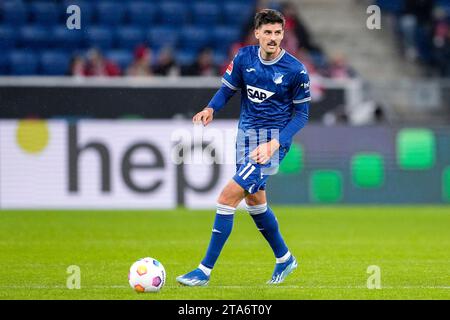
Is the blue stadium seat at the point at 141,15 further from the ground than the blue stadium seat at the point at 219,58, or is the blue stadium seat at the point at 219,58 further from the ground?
the blue stadium seat at the point at 141,15

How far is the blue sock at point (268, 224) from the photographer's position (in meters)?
8.82

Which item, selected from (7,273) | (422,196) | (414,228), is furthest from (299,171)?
(7,273)

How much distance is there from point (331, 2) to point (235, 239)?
1043cm

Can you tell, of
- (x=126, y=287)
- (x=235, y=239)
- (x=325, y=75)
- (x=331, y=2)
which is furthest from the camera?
(x=331, y=2)

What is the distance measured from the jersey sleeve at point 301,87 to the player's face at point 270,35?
30cm

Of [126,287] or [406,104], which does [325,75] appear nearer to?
[406,104]

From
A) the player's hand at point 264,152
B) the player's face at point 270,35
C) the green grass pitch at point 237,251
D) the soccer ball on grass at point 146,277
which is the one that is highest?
the player's face at point 270,35

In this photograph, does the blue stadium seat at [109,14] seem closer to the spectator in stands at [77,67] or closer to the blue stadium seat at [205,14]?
the blue stadium seat at [205,14]

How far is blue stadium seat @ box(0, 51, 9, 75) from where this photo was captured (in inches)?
757

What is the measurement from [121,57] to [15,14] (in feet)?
6.99

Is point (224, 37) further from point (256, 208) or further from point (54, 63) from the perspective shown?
point (256, 208)

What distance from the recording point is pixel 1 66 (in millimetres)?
19234

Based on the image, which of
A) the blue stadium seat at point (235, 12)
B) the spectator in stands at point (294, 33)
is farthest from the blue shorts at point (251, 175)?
the blue stadium seat at point (235, 12)

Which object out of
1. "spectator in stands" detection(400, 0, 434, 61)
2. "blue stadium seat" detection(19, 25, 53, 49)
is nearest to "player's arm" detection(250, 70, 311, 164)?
"blue stadium seat" detection(19, 25, 53, 49)
